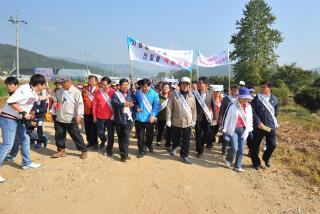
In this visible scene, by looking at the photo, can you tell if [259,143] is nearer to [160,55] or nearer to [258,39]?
[160,55]

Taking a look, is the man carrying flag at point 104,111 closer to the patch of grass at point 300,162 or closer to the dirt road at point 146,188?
the dirt road at point 146,188

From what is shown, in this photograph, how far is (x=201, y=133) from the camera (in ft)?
24.5

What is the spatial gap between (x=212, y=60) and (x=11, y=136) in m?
10.00

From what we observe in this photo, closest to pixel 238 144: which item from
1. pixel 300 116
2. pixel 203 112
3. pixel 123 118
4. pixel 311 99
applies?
pixel 203 112

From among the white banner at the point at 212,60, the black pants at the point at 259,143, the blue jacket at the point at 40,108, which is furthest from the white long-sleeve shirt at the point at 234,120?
the white banner at the point at 212,60

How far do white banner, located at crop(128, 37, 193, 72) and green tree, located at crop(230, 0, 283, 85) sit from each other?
29468 millimetres

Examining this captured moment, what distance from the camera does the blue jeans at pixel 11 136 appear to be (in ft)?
17.5

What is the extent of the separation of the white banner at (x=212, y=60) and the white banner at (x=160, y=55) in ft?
8.86

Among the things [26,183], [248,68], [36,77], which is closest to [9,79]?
[36,77]

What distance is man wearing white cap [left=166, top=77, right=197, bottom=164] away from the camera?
6730mm

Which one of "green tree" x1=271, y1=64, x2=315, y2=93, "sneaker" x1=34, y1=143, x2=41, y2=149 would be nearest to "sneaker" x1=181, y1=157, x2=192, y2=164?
"sneaker" x1=34, y1=143, x2=41, y2=149

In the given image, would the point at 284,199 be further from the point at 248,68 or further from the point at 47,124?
the point at 248,68

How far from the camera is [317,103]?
61.1 ft

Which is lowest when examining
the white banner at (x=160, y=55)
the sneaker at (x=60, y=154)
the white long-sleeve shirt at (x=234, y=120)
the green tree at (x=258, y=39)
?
the sneaker at (x=60, y=154)
